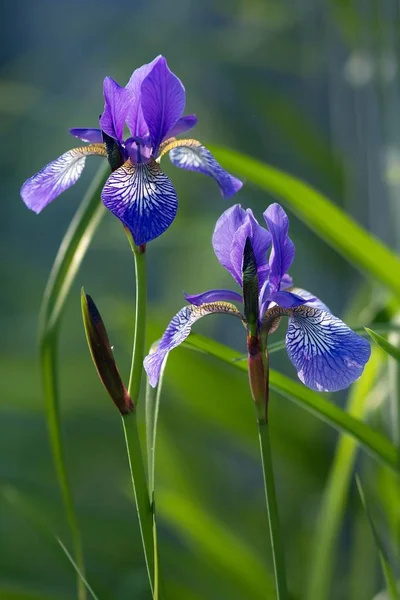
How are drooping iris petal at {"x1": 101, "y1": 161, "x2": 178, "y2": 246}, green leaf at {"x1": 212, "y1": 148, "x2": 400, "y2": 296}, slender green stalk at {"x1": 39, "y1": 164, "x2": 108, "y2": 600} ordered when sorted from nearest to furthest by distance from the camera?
drooping iris petal at {"x1": 101, "y1": 161, "x2": 178, "y2": 246}, slender green stalk at {"x1": 39, "y1": 164, "x2": 108, "y2": 600}, green leaf at {"x1": 212, "y1": 148, "x2": 400, "y2": 296}

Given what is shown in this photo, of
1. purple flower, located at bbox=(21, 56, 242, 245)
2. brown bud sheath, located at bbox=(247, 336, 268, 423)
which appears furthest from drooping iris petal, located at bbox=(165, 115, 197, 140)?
brown bud sheath, located at bbox=(247, 336, 268, 423)

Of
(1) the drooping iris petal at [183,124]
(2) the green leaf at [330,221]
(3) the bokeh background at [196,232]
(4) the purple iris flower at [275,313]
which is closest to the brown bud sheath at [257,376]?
(4) the purple iris flower at [275,313]

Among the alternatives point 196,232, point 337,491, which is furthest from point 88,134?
point 196,232

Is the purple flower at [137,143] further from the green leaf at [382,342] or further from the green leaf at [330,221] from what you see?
the green leaf at [330,221]

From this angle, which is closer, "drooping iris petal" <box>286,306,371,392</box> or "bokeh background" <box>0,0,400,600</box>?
"drooping iris petal" <box>286,306,371,392</box>

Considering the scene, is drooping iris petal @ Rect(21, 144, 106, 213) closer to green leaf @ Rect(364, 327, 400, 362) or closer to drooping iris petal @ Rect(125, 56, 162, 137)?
drooping iris petal @ Rect(125, 56, 162, 137)

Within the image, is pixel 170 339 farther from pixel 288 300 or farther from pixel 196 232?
pixel 196 232

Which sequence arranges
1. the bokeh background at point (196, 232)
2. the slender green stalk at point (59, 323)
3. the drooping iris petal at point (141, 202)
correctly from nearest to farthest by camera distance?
the drooping iris petal at point (141, 202) < the slender green stalk at point (59, 323) < the bokeh background at point (196, 232)
